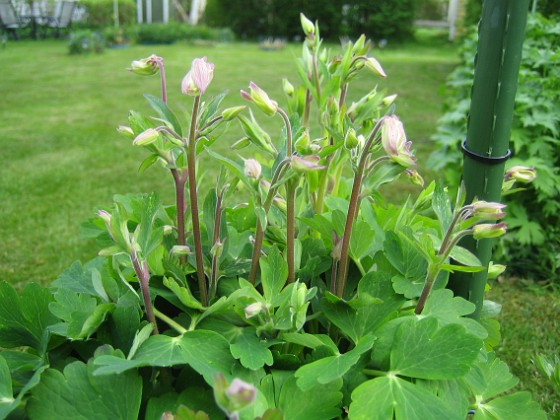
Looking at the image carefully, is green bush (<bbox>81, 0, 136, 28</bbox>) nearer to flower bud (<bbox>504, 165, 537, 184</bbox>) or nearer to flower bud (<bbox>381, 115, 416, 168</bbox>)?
flower bud (<bbox>504, 165, 537, 184</bbox>)

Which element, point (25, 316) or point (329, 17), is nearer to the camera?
point (25, 316)

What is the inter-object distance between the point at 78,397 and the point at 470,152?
0.82 metres

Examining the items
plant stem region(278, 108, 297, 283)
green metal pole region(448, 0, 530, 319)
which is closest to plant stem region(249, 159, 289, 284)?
plant stem region(278, 108, 297, 283)

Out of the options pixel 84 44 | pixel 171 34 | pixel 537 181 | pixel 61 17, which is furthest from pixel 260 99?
pixel 61 17

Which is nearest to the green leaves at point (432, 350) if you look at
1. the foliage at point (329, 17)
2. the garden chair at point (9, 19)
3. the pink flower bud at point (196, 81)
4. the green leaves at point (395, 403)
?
the green leaves at point (395, 403)

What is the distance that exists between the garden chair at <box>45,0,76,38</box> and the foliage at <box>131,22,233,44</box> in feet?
7.49

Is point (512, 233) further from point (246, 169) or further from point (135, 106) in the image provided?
point (135, 106)

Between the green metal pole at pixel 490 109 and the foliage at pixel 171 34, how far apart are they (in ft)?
44.3

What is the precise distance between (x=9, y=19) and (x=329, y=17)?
7993 millimetres

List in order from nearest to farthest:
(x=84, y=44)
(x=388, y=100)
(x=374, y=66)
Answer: (x=374, y=66) → (x=388, y=100) → (x=84, y=44)

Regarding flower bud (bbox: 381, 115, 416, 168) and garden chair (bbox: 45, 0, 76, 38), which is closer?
flower bud (bbox: 381, 115, 416, 168)

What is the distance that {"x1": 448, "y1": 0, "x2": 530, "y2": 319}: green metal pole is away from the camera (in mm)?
1064

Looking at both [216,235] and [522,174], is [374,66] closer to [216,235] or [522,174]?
[522,174]

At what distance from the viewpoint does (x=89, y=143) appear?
5.41 metres
